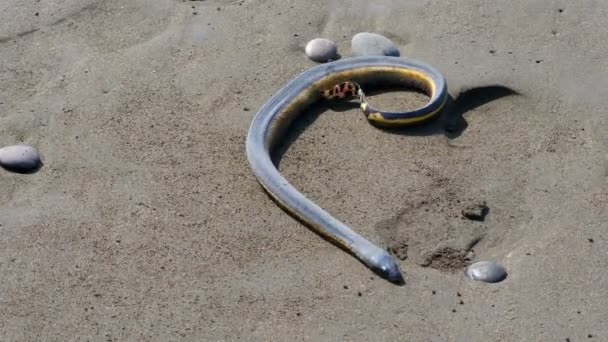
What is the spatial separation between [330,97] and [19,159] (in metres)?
2.13

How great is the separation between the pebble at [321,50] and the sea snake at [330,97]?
0.21 m

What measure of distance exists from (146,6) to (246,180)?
2.15m

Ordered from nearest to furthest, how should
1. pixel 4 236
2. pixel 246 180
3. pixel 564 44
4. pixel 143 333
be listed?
pixel 143 333 → pixel 4 236 → pixel 246 180 → pixel 564 44

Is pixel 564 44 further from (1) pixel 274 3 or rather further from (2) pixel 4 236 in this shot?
(2) pixel 4 236

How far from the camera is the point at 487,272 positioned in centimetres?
648

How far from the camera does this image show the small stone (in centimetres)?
691

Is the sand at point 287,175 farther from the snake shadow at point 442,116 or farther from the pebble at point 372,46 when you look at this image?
the pebble at point 372,46

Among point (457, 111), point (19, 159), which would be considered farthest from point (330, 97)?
point (19, 159)

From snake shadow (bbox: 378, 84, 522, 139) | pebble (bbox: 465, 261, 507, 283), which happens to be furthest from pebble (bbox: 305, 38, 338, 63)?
pebble (bbox: 465, 261, 507, 283)

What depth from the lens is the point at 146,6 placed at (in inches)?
341

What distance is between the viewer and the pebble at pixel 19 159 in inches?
284

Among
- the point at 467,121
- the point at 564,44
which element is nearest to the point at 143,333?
the point at 467,121

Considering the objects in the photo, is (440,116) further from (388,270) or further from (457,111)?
(388,270)

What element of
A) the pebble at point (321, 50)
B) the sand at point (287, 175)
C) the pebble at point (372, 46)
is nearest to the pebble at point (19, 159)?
the sand at point (287, 175)
